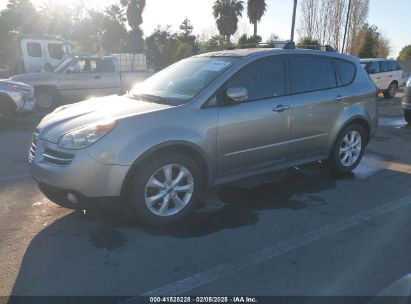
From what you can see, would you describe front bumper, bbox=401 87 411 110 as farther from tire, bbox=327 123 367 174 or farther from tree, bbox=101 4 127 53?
tree, bbox=101 4 127 53

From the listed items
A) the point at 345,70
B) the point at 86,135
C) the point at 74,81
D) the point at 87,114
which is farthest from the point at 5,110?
the point at 345,70

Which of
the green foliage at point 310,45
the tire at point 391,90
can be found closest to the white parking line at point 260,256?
the green foliage at point 310,45

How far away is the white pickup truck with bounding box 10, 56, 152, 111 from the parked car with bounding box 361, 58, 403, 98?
1048 centimetres

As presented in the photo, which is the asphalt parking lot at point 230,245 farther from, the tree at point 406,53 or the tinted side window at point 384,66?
the tree at point 406,53

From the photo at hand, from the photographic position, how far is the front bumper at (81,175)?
3.64 metres

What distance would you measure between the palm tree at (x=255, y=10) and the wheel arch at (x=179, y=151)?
39010mm

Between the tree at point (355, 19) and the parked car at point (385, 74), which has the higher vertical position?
the tree at point (355, 19)

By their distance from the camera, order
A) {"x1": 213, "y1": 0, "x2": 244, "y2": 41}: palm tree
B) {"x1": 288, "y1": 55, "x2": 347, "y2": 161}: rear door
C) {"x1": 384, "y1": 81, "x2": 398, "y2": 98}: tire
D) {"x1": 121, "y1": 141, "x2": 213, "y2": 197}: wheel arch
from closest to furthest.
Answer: {"x1": 121, "y1": 141, "x2": 213, "y2": 197}: wheel arch → {"x1": 288, "y1": 55, "x2": 347, "y2": 161}: rear door → {"x1": 384, "y1": 81, "x2": 398, "y2": 98}: tire → {"x1": 213, "y1": 0, "x2": 244, "y2": 41}: palm tree

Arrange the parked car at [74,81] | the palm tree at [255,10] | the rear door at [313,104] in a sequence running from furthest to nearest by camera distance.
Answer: the palm tree at [255,10], the parked car at [74,81], the rear door at [313,104]

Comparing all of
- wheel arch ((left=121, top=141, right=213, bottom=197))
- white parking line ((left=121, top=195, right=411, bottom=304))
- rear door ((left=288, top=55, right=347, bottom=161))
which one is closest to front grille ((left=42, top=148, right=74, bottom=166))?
wheel arch ((left=121, top=141, right=213, bottom=197))

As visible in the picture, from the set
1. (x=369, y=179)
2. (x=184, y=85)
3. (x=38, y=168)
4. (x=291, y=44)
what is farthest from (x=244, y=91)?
(x=369, y=179)

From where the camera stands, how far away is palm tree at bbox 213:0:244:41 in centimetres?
4281

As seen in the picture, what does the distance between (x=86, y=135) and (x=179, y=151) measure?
0.91 m

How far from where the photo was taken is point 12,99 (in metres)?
9.87
